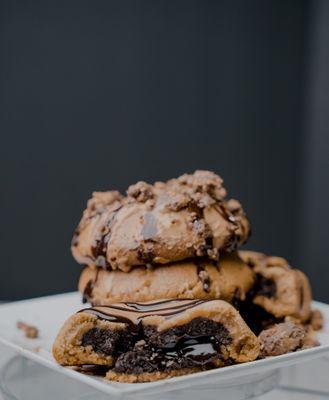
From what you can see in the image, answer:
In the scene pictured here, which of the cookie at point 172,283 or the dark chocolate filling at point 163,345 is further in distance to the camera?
the cookie at point 172,283

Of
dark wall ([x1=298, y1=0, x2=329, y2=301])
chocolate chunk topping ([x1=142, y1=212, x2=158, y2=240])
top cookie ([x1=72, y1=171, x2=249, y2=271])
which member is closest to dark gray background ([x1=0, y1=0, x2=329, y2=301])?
dark wall ([x1=298, y1=0, x2=329, y2=301])

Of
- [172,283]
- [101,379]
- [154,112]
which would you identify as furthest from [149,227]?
[154,112]

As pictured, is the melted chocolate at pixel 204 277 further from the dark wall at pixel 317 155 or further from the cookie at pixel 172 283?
the dark wall at pixel 317 155

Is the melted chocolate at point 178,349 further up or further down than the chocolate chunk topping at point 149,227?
further down

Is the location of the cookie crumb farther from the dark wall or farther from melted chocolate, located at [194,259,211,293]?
the dark wall

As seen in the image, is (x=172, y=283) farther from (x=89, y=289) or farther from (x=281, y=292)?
(x=281, y=292)

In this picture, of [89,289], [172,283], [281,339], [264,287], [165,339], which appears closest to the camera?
[165,339]

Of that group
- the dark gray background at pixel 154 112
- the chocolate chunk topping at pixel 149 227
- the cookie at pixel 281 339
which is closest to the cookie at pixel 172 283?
the chocolate chunk topping at pixel 149 227
